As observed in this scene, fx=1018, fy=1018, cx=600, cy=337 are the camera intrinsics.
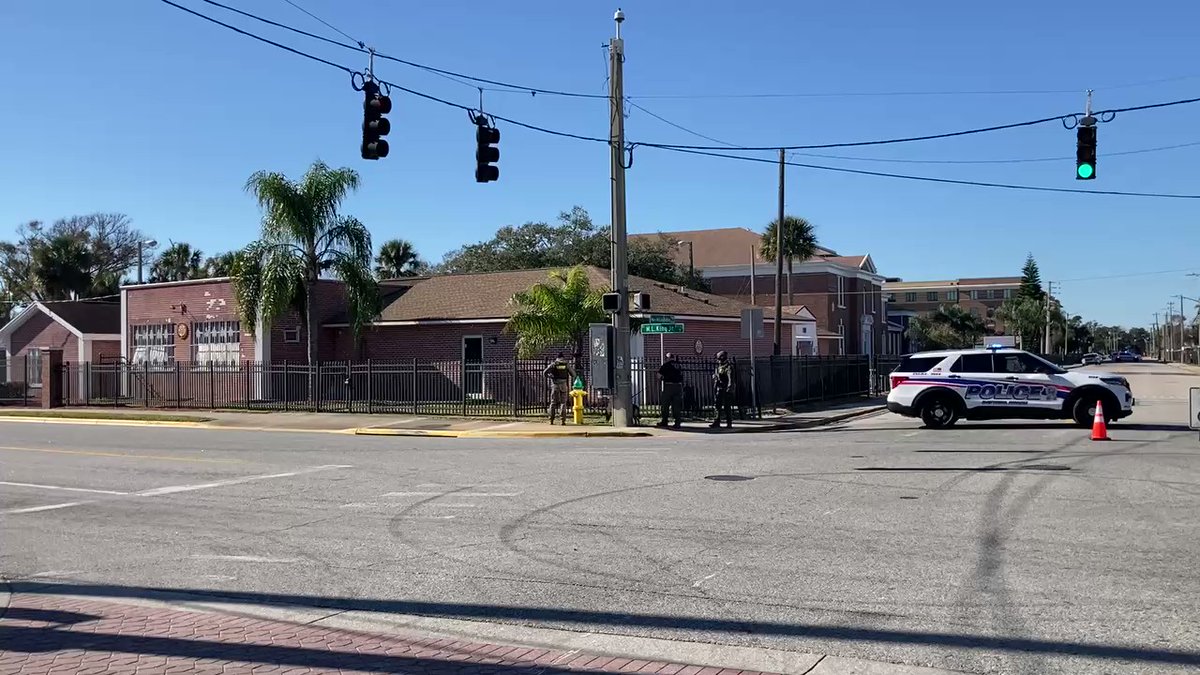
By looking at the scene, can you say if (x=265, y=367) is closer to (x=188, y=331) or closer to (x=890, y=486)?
(x=188, y=331)

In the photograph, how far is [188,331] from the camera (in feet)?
126

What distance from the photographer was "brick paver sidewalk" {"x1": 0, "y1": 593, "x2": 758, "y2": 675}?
233 inches

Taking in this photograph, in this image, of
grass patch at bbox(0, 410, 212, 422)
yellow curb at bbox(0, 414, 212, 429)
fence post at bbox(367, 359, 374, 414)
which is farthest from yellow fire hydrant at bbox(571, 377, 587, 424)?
grass patch at bbox(0, 410, 212, 422)

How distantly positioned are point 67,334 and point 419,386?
836 inches

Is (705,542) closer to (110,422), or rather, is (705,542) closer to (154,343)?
(110,422)

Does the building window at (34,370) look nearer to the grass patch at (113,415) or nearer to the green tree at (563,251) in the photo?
the grass patch at (113,415)

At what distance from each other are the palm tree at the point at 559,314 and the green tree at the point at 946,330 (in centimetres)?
7170

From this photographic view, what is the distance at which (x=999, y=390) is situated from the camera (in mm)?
22297

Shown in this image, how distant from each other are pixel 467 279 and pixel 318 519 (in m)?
29.2

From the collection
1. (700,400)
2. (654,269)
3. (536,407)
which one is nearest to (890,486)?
(700,400)

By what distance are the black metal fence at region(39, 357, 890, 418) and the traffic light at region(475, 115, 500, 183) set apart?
9288mm

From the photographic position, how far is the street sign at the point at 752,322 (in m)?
25.1

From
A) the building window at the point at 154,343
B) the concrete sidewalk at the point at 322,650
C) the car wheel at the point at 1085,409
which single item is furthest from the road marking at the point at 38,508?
the building window at the point at 154,343

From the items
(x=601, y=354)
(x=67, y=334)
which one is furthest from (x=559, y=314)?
(x=67, y=334)
